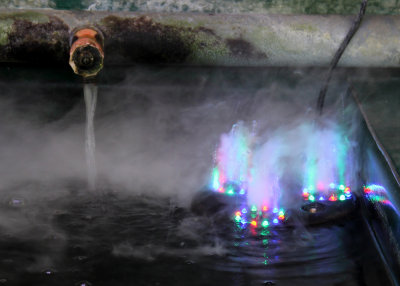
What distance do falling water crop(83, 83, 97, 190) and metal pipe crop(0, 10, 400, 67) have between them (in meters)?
0.33

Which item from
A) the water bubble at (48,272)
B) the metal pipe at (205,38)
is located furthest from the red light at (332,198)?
the water bubble at (48,272)

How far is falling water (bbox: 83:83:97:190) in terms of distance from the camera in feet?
11.6

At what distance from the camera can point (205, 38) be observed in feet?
11.0

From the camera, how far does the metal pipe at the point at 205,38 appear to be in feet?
10.5

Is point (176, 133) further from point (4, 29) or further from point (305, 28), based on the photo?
point (4, 29)

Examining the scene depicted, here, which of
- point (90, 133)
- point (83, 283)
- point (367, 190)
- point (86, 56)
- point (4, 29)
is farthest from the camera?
point (90, 133)

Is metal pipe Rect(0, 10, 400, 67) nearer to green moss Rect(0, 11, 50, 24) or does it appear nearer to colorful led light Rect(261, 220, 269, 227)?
green moss Rect(0, 11, 50, 24)

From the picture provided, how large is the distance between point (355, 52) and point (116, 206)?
1806 millimetres

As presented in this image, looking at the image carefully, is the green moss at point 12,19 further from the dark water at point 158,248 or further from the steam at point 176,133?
the dark water at point 158,248

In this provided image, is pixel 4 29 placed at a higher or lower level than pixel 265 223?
higher

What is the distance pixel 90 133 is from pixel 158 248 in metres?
1.32

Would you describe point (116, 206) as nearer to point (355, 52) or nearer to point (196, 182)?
point (196, 182)

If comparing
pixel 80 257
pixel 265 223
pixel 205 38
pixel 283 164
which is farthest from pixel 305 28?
pixel 80 257

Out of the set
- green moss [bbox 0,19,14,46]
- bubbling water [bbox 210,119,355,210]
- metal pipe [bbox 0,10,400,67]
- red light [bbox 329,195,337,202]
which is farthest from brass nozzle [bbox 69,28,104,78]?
red light [bbox 329,195,337,202]
